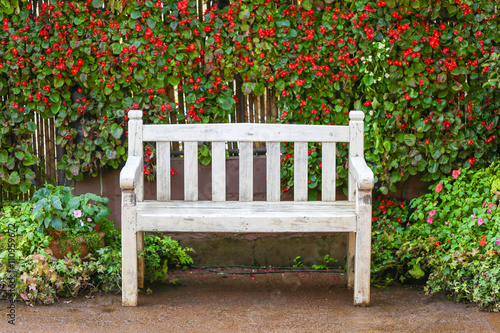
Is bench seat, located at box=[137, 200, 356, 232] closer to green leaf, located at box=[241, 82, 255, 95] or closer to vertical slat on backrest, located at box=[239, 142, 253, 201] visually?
vertical slat on backrest, located at box=[239, 142, 253, 201]

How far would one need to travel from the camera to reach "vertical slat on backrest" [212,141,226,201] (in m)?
3.09

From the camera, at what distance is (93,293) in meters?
2.99

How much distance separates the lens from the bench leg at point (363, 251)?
2.70 metres

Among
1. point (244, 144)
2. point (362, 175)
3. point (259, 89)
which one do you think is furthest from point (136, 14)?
point (362, 175)

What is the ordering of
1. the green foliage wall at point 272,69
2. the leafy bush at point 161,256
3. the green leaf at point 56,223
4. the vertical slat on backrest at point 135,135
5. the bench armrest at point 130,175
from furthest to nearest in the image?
the green foliage wall at point 272,69, the leafy bush at point 161,256, the vertical slat on backrest at point 135,135, the green leaf at point 56,223, the bench armrest at point 130,175

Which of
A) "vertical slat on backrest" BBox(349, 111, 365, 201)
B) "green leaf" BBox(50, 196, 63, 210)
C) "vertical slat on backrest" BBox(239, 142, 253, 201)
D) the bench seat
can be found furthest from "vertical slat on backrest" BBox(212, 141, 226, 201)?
"green leaf" BBox(50, 196, 63, 210)

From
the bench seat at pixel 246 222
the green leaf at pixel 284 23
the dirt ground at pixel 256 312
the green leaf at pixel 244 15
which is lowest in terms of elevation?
the dirt ground at pixel 256 312

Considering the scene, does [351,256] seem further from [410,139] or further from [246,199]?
[410,139]

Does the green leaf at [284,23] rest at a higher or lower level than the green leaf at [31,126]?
higher

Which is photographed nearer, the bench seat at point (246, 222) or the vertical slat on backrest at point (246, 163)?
the bench seat at point (246, 222)

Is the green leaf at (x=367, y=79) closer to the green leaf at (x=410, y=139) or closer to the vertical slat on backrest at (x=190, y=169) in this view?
the green leaf at (x=410, y=139)

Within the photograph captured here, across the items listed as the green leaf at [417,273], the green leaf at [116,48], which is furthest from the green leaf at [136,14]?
the green leaf at [417,273]

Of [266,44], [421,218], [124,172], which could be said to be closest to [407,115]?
[421,218]

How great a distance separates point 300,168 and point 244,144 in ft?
1.23
